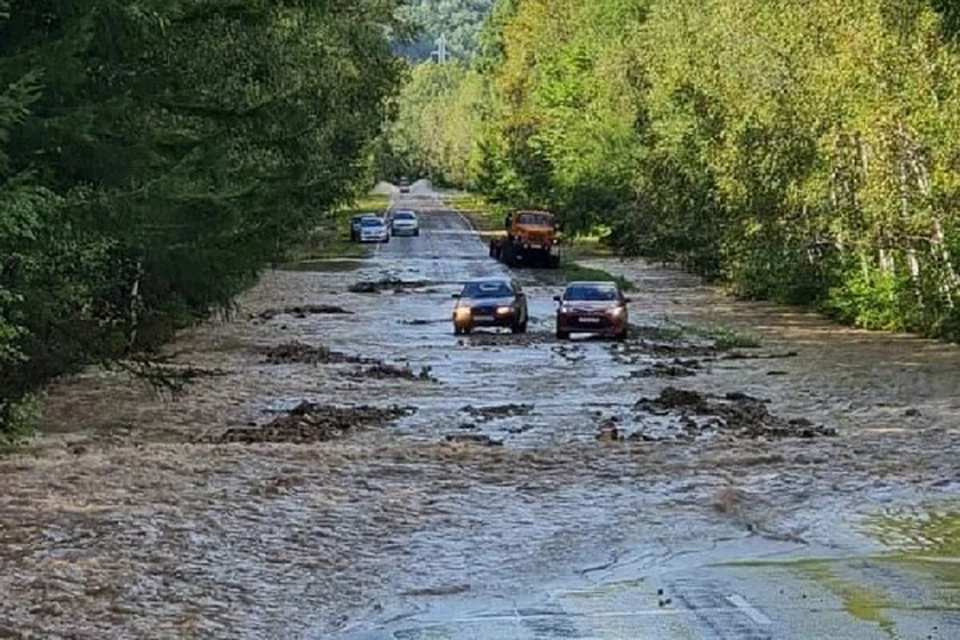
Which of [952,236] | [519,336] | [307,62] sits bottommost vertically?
[519,336]

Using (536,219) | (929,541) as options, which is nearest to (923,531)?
(929,541)

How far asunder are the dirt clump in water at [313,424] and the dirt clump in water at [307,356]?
824 cm

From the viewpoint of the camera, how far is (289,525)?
55.6ft

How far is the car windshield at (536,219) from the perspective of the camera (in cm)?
7431

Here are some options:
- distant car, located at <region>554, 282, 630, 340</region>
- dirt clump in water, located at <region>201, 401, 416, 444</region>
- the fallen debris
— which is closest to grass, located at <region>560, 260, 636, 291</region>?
distant car, located at <region>554, 282, 630, 340</region>

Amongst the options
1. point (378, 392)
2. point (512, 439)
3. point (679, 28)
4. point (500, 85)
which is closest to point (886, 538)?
point (512, 439)

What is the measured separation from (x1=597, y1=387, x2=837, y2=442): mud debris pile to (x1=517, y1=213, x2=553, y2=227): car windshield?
44326mm

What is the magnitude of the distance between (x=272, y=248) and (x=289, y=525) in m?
14.6

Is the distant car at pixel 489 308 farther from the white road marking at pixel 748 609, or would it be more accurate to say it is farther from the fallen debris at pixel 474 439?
the white road marking at pixel 748 609

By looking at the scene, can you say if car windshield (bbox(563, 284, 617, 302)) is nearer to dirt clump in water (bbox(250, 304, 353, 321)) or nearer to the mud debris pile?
dirt clump in water (bbox(250, 304, 353, 321))

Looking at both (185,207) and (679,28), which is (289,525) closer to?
(185,207)

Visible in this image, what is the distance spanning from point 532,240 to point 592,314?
100 ft

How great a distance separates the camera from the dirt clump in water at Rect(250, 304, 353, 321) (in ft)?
170

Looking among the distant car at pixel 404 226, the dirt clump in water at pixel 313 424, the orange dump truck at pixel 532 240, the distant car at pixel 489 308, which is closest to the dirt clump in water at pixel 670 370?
the dirt clump in water at pixel 313 424
